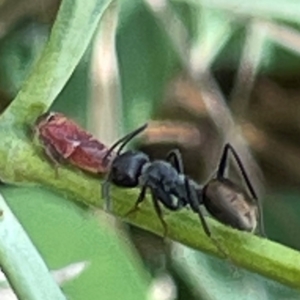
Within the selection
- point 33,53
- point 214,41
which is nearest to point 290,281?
point 214,41

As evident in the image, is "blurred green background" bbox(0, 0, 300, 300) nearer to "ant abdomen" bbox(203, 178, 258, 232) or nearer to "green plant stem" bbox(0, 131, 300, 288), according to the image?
"ant abdomen" bbox(203, 178, 258, 232)

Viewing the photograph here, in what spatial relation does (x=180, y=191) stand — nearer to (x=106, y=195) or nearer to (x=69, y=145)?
(x=69, y=145)

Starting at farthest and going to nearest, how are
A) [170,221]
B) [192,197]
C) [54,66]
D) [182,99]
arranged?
[182,99] < [192,197] < [54,66] < [170,221]

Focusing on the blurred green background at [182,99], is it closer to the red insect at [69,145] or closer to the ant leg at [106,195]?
the red insect at [69,145]

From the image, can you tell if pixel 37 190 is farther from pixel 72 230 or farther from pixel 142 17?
pixel 142 17

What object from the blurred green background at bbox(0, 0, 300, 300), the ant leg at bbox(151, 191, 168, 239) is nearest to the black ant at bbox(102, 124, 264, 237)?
the ant leg at bbox(151, 191, 168, 239)

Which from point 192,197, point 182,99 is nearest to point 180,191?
point 192,197

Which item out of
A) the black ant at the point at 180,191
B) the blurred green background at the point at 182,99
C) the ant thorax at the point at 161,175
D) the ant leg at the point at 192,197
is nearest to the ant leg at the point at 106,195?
the black ant at the point at 180,191
